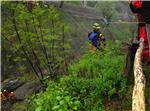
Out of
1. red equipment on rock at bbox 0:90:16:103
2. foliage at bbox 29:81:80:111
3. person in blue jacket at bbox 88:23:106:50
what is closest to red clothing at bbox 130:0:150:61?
foliage at bbox 29:81:80:111

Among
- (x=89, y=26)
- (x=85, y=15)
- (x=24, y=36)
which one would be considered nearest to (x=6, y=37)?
(x=24, y=36)

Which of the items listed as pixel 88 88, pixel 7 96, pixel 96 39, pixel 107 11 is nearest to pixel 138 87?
pixel 88 88

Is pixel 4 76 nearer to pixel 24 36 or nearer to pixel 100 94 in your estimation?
pixel 24 36

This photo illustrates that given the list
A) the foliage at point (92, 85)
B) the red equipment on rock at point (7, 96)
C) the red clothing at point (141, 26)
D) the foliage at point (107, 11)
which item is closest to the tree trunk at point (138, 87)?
the red clothing at point (141, 26)

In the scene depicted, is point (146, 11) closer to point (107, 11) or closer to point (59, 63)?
point (59, 63)

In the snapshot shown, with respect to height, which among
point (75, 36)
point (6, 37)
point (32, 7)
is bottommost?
point (75, 36)

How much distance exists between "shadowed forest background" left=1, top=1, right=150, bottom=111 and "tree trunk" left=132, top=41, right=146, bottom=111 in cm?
59

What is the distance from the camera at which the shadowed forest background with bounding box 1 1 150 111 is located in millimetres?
8188

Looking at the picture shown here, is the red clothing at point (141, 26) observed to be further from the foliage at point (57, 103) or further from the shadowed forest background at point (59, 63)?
the foliage at point (57, 103)

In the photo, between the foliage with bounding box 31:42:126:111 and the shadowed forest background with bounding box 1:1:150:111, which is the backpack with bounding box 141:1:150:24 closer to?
the shadowed forest background with bounding box 1:1:150:111

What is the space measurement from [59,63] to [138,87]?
1143 centimetres

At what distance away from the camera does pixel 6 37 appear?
18016mm

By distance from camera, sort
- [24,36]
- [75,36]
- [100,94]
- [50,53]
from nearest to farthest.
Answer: [100,94]
[24,36]
[50,53]
[75,36]

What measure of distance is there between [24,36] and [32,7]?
5.38ft
